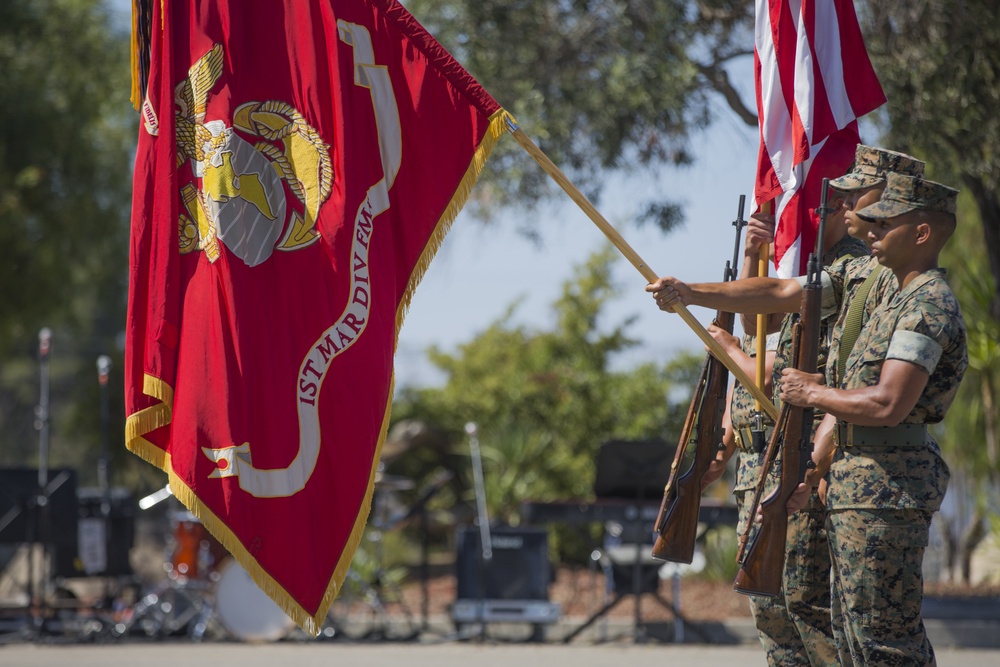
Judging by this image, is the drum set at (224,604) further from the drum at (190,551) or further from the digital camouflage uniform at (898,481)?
the digital camouflage uniform at (898,481)

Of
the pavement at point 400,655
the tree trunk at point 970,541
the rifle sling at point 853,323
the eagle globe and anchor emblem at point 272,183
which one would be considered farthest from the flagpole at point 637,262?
the tree trunk at point 970,541

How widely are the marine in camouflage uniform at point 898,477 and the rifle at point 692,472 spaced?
2.77 feet

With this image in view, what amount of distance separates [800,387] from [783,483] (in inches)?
14.9

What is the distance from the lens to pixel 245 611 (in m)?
10.4

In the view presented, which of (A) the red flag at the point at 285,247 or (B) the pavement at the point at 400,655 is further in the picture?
(B) the pavement at the point at 400,655

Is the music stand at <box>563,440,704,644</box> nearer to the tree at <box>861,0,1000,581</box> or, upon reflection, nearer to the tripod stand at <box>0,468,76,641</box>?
the tree at <box>861,0,1000,581</box>

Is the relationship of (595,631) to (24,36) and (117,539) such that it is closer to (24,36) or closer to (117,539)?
(117,539)

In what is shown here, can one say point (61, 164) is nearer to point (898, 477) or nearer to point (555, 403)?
point (555, 403)

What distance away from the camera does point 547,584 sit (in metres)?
10.5

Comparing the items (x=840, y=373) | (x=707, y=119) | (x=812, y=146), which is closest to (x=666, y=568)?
(x=707, y=119)

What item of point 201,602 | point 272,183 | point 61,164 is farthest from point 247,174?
point 61,164

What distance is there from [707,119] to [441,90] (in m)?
6.15

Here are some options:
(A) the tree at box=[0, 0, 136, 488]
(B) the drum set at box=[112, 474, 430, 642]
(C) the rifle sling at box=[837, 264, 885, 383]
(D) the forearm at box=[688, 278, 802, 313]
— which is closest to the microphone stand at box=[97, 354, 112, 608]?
(B) the drum set at box=[112, 474, 430, 642]

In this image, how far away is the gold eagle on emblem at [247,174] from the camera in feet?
16.9
